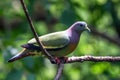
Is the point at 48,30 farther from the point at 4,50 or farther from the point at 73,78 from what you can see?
the point at 4,50

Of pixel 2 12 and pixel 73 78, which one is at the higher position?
pixel 2 12

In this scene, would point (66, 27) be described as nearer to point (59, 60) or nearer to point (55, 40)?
point (55, 40)

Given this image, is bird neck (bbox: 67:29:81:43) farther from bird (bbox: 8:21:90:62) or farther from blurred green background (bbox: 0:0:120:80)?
blurred green background (bbox: 0:0:120:80)

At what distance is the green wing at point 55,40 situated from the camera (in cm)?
321

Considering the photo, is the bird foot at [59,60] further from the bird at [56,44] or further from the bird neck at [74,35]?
the bird neck at [74,35]

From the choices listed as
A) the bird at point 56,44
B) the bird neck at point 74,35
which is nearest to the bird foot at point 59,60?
the bird at point 56,44

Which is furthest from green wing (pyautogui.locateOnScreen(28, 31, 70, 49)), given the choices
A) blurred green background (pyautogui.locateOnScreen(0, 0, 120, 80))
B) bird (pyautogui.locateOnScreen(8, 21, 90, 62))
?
blurred green background (pyautogui.locateOnScreen(0, 0, 120, 80))

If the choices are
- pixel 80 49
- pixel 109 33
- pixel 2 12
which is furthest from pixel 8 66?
pixel 109 33

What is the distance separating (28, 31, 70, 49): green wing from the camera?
10.5ft

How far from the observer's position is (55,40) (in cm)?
329

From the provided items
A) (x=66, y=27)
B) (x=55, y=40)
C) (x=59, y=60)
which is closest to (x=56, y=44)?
(x=55, y=40)

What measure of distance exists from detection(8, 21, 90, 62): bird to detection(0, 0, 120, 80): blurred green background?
1.37 m

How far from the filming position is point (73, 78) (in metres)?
6.59

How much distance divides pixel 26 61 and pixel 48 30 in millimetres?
2466
